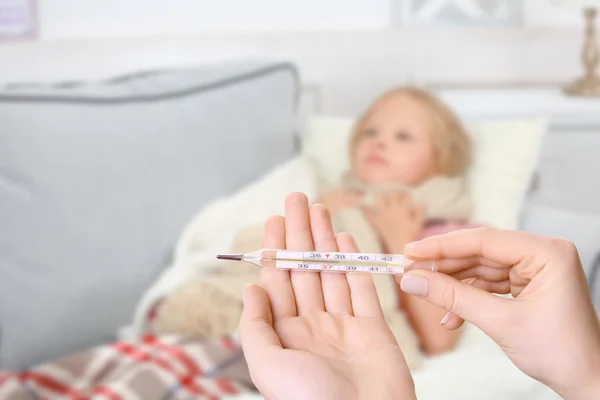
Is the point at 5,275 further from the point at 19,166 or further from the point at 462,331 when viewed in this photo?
the point at 462,331

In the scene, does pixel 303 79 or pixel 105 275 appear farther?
pixel 303 79

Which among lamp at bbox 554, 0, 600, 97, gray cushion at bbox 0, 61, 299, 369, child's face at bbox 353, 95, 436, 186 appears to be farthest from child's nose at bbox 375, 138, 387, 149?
lamp at bbox 554, 0, 600, 97

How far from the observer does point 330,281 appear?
0.58 m

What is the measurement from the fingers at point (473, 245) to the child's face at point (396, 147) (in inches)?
27.7

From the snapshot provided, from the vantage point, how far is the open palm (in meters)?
0.50

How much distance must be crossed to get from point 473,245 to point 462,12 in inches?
51.7

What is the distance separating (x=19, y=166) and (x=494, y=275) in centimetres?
71

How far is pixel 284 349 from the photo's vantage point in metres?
0.51

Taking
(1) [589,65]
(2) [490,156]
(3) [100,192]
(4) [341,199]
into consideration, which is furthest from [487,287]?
(1) [589,65]

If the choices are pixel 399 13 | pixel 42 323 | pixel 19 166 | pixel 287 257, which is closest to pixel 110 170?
pixel 19 166

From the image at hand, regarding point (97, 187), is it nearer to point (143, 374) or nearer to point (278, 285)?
point (143, 374)

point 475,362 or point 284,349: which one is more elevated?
point 284,349

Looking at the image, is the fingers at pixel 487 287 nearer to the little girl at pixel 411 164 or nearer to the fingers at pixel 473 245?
the fingers at pixel 473 245

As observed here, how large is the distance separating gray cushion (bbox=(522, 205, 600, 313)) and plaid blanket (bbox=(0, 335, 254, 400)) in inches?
16.4
